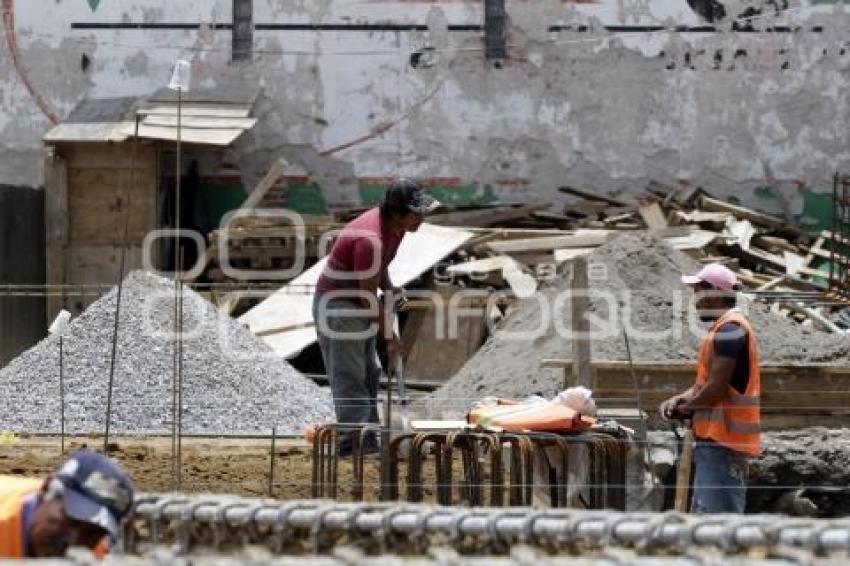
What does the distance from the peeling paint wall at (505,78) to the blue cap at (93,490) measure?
22.6 meters

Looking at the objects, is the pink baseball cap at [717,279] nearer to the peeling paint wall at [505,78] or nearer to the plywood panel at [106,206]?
the plywood panel at [106,206]

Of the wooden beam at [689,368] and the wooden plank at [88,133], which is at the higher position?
the wooden plank at [88,133]

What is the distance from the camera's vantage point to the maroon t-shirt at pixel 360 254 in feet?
36.4

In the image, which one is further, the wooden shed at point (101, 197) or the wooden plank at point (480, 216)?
the wooden plank at point (480, 216)

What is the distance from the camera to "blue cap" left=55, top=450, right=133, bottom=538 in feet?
16.0

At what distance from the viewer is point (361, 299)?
11320 millimetres

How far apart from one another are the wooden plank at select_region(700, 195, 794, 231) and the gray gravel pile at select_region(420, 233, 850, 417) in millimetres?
8067

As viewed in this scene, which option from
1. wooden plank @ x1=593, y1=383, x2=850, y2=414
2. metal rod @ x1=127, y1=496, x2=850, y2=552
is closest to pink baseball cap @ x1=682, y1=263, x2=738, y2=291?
wooden plank @ x1=593, y1=383, x2=850, y2=414

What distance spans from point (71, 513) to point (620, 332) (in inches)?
431

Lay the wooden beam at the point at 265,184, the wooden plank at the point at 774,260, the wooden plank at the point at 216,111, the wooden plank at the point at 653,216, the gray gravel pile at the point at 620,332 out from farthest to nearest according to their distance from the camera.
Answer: the wooden plank at the point at 216,111 → the wooden beam at the point at 265,184 → the wooden plank at the point at 653,216 → the wooden plank at the point at 774,260 → the gray gravel pile at the point at 620,332

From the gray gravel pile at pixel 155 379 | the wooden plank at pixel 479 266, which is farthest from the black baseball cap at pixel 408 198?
the wooden plank at pixel 479 266

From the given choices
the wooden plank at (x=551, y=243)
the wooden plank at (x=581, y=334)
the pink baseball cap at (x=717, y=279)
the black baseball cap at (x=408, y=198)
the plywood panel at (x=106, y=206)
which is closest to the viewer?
the pink baseball cap at (x=717, y=279)

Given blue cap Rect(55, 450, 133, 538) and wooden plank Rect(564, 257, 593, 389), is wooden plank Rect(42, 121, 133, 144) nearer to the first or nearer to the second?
wooden plank Rect(564, 257, 593, 389)

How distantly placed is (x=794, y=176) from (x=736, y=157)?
0.88m
